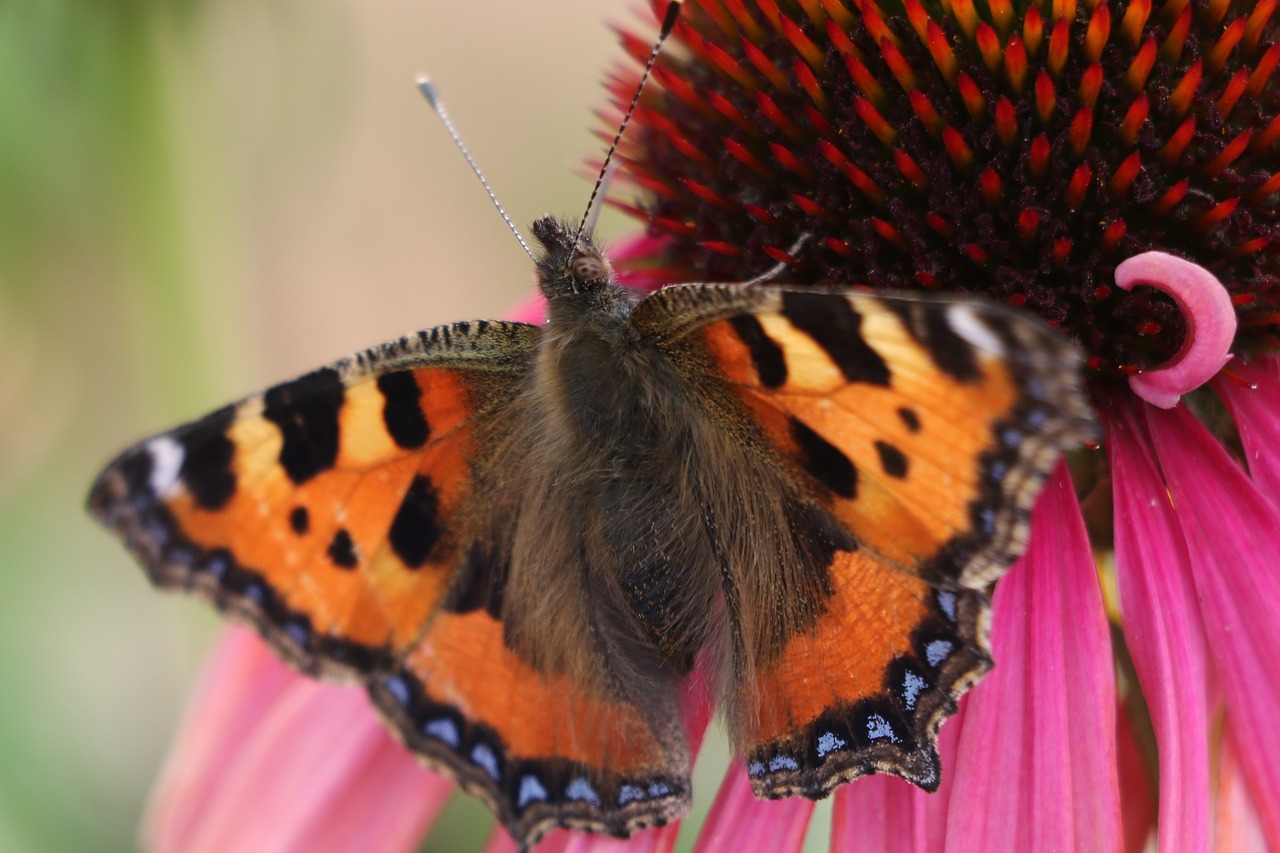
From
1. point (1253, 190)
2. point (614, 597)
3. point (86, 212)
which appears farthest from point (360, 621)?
point (86, 212)

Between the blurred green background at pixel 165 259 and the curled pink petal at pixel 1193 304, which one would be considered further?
the blurred green background at pixel 165 259

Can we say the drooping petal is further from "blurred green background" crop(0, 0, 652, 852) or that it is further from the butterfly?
"blurred green background" crop(0, 0, 652, 852)

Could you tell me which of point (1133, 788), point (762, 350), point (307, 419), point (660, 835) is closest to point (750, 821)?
point (660, 835)

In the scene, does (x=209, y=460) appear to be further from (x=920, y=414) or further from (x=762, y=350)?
(x=920, y=414)

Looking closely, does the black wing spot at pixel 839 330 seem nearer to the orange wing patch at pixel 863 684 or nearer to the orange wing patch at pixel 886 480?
the orange wing patch at pixel 886 480

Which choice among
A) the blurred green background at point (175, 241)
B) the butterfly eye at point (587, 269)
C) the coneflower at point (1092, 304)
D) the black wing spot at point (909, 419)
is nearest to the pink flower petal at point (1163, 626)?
the coneflower at point (1092, 304)

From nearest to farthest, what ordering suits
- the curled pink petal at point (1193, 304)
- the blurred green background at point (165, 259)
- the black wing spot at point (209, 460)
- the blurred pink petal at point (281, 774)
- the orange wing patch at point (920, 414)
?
the orange wing patch at point (920, 414) → the curled pink petal at point (1193, 304) → the black wing spot at point (209, 460) → the blurred pink petal at point (281, 774) → the blurred green background at point (165, 259)
